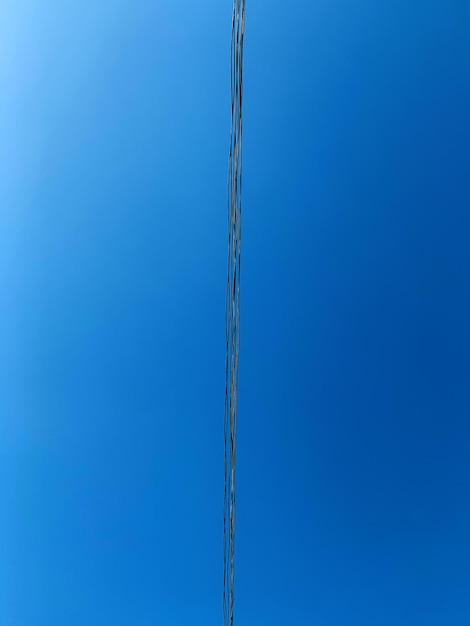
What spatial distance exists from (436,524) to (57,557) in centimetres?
126

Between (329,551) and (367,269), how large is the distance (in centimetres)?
92

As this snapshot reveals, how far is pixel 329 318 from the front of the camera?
57.7 inches

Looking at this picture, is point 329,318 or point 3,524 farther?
point 3,524

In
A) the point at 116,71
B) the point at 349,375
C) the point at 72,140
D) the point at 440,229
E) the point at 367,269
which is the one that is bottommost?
the point at 349,375

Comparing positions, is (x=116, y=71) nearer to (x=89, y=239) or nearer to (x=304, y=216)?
(x=89, y=239)

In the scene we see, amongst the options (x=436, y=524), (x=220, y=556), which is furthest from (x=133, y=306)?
(x=436, y=524)

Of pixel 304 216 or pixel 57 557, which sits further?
pixel 57 557

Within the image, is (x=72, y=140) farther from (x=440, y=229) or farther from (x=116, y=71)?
(x=440, y=229)

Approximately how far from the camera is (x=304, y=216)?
1.46 m

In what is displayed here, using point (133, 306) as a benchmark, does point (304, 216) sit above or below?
above

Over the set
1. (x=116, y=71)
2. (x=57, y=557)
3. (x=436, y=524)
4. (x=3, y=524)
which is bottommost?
(x=57, y=557)

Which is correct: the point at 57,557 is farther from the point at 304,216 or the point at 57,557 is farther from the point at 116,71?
the point at 116,71

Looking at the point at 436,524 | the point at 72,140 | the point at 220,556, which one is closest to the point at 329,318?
the point at 436,524

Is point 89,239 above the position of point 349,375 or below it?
above
